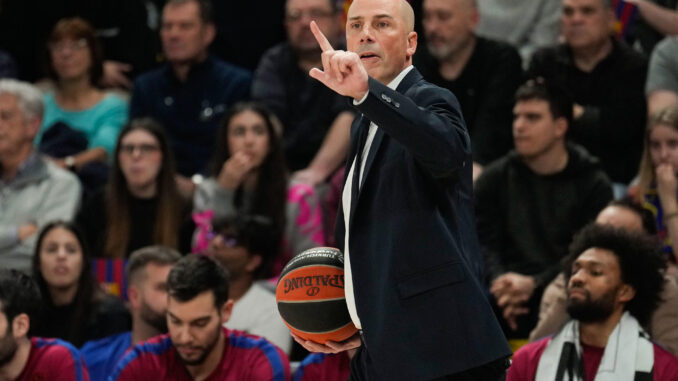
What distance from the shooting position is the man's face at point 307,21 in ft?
22.7

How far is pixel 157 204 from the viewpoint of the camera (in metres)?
6.25

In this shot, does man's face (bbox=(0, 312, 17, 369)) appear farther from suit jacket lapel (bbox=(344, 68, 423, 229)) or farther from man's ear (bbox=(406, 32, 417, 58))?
man's ear (bbox=(406, 32, 417, 58))

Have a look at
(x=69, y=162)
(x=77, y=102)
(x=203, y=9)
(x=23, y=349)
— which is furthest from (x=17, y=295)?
(x=203, y=9)

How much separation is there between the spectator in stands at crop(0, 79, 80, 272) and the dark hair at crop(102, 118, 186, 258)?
10.3 inches

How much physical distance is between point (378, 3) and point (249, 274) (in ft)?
9.38

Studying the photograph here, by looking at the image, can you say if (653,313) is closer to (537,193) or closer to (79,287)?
(537,193)

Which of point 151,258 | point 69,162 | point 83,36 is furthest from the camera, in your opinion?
point 83,36

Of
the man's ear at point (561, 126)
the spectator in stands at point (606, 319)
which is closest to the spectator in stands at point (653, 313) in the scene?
the spectator in stands at point (606, 319)

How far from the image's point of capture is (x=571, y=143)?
5926mm

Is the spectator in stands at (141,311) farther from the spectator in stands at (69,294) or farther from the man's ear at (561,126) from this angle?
the man's ear at (561,126)

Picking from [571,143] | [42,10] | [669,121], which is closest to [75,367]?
[571,143]

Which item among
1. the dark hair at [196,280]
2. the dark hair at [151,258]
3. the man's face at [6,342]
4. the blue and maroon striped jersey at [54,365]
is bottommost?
the blue and maroon striped jersey at [54,365]

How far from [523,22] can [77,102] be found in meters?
3.13

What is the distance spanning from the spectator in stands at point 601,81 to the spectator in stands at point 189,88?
2074 millimetres
